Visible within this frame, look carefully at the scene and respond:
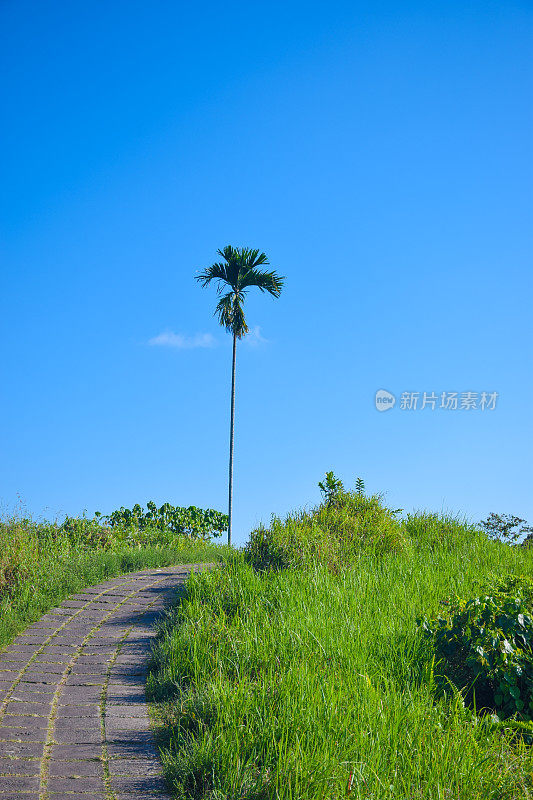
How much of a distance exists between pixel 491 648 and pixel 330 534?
142 inches

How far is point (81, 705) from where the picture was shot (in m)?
4.18

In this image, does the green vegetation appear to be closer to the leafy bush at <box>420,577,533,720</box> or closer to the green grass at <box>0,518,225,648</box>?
the leafy bush at <box>420,577,533,720</box>

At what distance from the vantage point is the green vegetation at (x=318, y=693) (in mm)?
2984

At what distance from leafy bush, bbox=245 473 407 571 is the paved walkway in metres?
1.29

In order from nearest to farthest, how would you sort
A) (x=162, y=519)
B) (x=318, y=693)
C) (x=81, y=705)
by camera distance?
(x=318, y=693), (x=81, y=705), (x=162, y=519)

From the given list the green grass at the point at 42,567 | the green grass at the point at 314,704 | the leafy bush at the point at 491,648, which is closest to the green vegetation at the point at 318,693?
the green grass at the point at 314,704

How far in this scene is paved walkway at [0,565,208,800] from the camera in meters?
3.25

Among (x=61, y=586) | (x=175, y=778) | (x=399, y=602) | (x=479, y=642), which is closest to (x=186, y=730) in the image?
(x=175, y=778)

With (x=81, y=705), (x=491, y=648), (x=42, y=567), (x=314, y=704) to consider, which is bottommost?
(x=81, y=705)

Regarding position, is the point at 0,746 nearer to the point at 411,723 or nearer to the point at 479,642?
the point at 411,723

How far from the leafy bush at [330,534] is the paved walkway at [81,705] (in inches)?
50.6

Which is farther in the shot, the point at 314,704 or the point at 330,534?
the point at 330,534

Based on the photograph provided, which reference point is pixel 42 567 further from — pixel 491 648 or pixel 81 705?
pixel 491 648

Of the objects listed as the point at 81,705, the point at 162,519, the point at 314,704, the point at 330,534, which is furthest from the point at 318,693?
the point at 162,519
